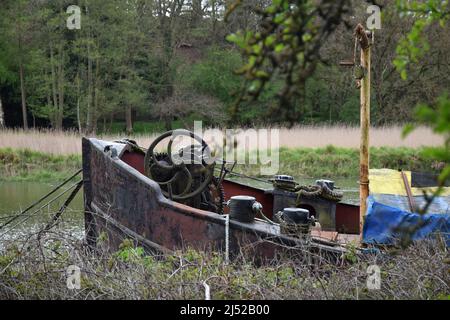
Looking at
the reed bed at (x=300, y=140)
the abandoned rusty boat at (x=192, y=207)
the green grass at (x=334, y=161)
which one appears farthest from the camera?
the reed bed at (x=300, y=140)

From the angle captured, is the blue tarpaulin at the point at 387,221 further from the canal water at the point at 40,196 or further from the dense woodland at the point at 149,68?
the dense woodland at the point at 149,68

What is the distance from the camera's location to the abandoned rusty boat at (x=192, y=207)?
6.55 m

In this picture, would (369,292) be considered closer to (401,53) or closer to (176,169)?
(401,53)

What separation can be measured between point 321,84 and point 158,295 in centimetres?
2627

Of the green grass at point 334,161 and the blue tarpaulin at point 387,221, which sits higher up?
the blue tarpaulin at point 387,221

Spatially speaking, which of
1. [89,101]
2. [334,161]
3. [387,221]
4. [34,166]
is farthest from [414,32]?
[89,101]

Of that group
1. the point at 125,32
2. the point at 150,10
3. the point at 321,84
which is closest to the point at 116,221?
the point at 125,32

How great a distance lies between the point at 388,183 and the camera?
275 inches

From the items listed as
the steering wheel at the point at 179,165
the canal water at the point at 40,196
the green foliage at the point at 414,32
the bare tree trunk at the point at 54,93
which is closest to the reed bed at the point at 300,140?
the canal water at the point at 40,196

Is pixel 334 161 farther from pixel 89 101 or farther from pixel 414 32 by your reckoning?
pixel 414 32

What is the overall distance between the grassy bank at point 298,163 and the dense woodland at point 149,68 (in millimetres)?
5865

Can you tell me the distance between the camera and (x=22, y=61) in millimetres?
28781


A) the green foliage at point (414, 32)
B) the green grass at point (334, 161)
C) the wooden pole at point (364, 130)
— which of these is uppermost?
the green foliage at point (414, 32)
